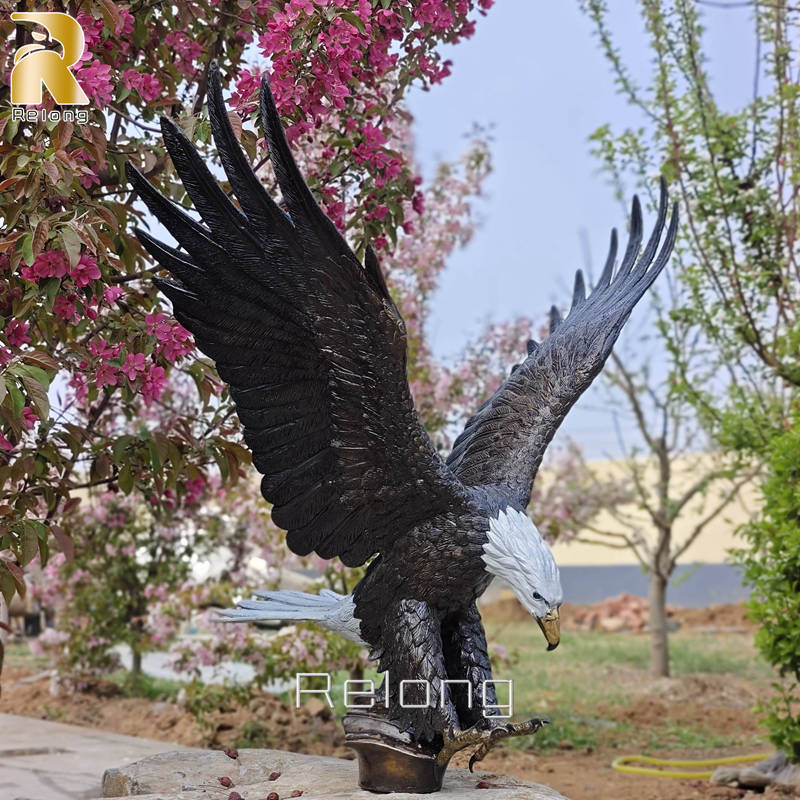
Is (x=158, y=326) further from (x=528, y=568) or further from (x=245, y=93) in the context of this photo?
(x=528, y=568)

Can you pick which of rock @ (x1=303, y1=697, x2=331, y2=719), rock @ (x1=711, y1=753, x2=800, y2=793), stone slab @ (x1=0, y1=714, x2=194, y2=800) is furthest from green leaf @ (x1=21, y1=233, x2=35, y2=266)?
rock @ (x1=711, y1=753, x2=800, y2=793)

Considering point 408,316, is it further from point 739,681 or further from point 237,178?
point 739,681

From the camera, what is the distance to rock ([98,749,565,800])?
102 inches

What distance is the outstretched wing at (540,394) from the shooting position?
2.86 meters

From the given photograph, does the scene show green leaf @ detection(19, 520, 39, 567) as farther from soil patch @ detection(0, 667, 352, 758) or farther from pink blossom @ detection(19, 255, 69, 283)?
soil patch @ detection(0, 667, 352, 758)

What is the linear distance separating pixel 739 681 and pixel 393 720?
5.86m

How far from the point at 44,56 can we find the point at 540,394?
70.7 inches

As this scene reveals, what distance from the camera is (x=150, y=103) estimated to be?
9.34 ft

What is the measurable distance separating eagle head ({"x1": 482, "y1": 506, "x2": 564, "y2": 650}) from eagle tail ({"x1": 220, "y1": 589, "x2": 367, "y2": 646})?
48 cm

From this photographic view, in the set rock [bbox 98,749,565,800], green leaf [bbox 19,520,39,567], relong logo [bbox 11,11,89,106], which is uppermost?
relong logo [bbox 11,11,89,106]

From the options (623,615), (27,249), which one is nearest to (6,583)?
(27,249)

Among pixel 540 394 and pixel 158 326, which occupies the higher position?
pixel 158 326

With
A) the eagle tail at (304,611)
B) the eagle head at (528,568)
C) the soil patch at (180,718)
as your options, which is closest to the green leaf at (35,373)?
the eagle tail at (304,611)

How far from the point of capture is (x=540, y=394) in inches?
115
